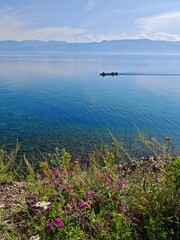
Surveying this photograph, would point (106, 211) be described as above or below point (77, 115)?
above

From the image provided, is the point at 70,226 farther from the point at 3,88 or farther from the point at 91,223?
the point at 3,88

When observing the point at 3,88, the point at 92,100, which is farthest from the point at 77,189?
the point at 3,88

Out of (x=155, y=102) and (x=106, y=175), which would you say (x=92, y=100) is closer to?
(x=155, y=102)

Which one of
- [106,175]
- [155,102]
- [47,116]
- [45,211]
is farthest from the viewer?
[155,102]

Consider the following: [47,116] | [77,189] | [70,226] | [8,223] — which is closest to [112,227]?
[70,226]

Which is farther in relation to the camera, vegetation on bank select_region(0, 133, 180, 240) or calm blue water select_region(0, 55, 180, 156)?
calm blue water select_region(0, 55, 180, 156)

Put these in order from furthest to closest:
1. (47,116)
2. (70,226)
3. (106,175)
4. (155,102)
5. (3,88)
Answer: (3,88) → (155,102) → (47,116) → (106,175) → (70,226)

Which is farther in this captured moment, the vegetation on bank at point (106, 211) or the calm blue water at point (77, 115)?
the calm blue water at point (77, 115)

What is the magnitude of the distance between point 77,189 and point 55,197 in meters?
0.43

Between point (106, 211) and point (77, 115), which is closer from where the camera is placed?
point (106, 211)

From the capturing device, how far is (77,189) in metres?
4.21

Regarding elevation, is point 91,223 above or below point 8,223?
above

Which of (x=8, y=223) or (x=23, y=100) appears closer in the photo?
(x=8, y=223)

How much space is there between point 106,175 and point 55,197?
97cm
